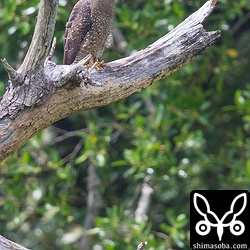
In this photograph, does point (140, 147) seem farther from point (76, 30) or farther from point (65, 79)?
point (65, 79)

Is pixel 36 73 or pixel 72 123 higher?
pixel 72 123

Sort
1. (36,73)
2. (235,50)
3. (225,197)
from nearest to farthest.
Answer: (36,73)
(225,197)
(235,50)

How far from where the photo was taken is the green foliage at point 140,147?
511 cm

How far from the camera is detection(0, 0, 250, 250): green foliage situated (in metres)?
5.11

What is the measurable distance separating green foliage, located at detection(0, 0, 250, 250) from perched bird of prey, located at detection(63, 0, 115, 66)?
26.2 inches

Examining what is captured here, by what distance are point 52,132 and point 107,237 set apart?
112 cm

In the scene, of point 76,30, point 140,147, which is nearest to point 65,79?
point 76,30

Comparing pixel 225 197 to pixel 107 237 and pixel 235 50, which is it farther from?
pixel 235 50

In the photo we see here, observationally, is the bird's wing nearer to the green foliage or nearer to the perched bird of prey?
the perched bird of prey

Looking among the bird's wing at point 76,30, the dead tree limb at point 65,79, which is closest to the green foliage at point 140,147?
the bird's wing at point 76,30

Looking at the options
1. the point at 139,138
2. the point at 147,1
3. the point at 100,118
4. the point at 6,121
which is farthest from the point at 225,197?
the point at 6,121

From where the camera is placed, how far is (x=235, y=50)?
582 centimetres

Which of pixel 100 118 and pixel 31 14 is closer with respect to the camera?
pixel 31 14

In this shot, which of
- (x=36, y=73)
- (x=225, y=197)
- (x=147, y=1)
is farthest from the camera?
(x=147, y=1)
